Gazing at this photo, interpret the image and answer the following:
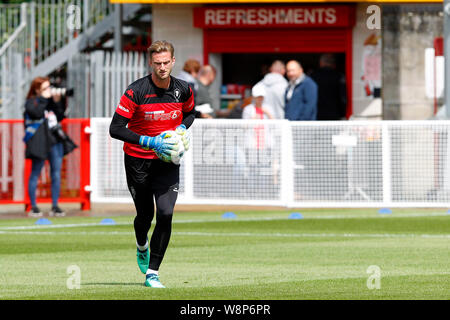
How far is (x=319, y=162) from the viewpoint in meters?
19.6

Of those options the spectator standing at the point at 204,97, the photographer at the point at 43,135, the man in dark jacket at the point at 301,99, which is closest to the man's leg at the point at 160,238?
the photographer at the point at 43,135

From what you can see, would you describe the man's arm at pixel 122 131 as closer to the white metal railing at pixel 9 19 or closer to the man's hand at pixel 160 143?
the man's hand at pixel 160 143

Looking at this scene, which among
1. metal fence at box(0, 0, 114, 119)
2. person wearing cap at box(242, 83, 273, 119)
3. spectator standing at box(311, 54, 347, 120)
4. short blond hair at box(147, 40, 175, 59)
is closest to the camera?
short blond hair at box(147, 40, 175, 59)

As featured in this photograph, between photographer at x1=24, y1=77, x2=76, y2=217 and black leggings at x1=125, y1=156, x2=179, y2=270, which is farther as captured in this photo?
photographer at x1=24, y1=77, x2=76, y2=217

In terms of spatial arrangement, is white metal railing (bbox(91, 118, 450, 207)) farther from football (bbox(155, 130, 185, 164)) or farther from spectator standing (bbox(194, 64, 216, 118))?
football (bbox(155, 130, 185, 164))

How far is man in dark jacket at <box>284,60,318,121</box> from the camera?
20.7m

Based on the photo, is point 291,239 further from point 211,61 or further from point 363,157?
point 211,61

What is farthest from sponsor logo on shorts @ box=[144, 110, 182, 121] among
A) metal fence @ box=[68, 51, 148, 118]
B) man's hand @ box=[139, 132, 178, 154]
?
metal fence @ box=[68, 51, 148, 118]

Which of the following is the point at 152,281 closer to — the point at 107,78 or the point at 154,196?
the point at 154,196

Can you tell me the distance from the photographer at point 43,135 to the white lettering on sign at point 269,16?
6.25 metres

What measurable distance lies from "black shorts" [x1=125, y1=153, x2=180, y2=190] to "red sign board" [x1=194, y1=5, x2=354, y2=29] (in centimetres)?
1427

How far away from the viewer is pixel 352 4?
960 inches

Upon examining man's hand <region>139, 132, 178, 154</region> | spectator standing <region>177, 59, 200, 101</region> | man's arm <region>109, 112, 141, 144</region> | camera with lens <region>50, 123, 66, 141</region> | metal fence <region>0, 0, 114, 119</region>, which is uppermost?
metal fence <region>0, 0, 114, 119</region>

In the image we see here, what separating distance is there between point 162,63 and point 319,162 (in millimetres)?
9597
